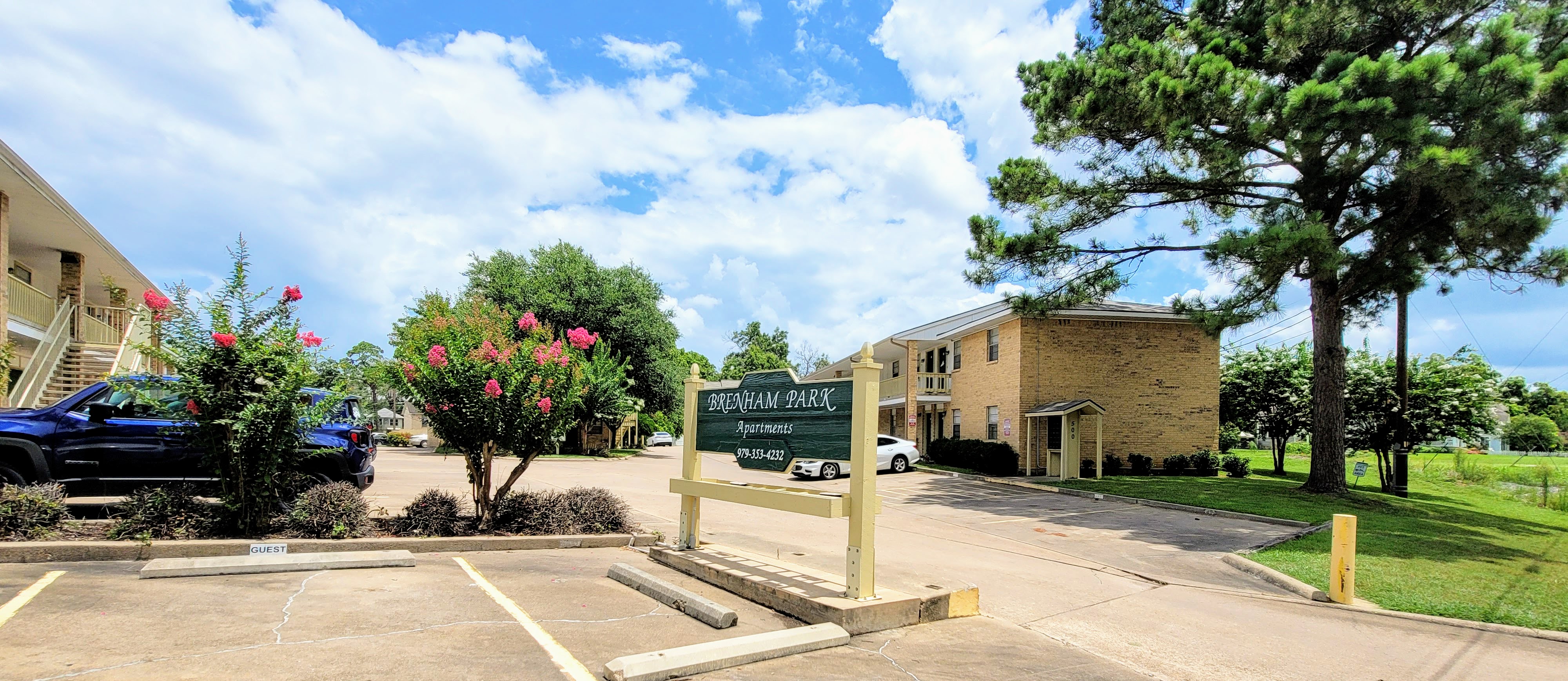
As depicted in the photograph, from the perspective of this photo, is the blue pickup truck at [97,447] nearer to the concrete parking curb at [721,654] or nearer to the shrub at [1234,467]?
the concrete parking curb at [721,654]

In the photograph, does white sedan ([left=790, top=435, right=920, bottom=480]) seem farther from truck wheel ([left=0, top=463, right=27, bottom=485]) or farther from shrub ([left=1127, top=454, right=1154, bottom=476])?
truck wheel ([left=0, top=463, right=27, bottom=485])

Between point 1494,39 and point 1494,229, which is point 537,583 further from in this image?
point 1494,39

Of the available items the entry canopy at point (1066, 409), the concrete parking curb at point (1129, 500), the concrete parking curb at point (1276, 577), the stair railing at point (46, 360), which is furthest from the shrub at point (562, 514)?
the entry canopy at point (1066, 409)

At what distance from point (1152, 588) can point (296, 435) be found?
940 centimetres

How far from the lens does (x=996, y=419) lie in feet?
93.5

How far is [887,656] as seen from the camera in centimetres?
544

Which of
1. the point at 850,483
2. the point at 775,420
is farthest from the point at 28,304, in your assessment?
the point at 850,483

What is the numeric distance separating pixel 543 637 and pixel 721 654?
1.26m

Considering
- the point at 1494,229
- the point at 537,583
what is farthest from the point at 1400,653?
the point at 1494,229

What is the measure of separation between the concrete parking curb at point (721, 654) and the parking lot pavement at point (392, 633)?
0.08 m

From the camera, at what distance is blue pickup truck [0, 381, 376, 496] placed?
348 inches

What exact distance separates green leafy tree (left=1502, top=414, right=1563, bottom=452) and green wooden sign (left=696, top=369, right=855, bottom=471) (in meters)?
26.9

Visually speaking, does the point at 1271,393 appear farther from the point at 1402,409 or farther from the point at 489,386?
the point at 489,386

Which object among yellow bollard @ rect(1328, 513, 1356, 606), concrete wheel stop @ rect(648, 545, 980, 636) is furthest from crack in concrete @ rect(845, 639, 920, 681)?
yellow bollard @ rect(1328, 513, 1356, 606)
